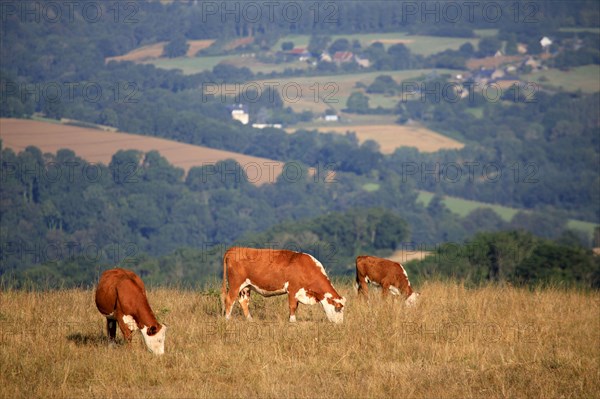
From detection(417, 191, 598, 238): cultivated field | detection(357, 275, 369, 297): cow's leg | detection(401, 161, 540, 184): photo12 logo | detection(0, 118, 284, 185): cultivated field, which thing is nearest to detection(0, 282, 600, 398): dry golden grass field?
detection(357, 275, 369, 297): cow's leg

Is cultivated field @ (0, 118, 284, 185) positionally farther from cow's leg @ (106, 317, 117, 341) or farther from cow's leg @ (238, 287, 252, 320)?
cow's leg @ (106, 317, 117, 341)

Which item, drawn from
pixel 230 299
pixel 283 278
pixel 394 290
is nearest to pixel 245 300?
pixel 230 299

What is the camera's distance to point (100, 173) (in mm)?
157000

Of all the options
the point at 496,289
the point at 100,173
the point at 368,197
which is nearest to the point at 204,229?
the point at 100,173

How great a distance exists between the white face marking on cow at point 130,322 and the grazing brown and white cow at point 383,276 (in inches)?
226

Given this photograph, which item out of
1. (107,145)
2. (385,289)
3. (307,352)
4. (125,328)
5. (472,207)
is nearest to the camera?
(125,328)

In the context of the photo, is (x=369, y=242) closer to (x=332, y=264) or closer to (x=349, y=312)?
(x=332, y=264)

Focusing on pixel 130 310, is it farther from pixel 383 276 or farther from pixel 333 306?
pixel 383 276

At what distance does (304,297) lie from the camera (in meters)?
16.4

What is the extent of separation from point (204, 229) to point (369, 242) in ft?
134

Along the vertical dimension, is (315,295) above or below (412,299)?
above

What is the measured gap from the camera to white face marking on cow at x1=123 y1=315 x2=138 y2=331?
14.1 m

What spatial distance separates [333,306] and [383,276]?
2.81 m

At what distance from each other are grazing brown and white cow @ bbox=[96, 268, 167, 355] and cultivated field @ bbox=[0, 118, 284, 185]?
148807 mm
